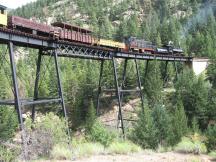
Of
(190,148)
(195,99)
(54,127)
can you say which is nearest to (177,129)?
(190,148)

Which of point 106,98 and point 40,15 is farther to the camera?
point 40,15

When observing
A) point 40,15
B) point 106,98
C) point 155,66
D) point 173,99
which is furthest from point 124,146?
point 40,15

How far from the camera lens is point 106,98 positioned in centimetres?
5488

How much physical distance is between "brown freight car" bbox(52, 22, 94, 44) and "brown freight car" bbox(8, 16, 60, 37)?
1.24 metres

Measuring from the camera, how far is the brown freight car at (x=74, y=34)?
28609 mm

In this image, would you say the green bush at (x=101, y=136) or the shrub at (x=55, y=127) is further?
the green bush at (x=101, y=136)

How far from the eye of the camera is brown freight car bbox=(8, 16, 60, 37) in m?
22.7

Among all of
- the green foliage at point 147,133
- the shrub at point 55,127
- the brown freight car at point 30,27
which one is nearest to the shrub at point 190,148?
the green foliage at point 147,133

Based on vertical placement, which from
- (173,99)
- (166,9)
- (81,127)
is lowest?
(81,127)

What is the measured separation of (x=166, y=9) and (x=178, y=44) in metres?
66.2

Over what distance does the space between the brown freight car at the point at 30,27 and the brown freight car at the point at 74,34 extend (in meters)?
1.24

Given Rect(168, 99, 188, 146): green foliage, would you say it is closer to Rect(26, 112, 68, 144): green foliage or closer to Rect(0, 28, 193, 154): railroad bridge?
Rect(0, 28, 193, 154): railroad bridge

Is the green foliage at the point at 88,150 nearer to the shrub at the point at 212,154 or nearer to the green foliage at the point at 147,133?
the green foliage at the point at 147,133

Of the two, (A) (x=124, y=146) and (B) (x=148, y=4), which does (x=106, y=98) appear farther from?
(B) (x=148, y=4)
